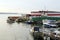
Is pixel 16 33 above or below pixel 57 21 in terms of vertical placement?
below

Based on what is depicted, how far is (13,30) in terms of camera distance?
224 cm

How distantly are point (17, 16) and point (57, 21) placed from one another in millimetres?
546

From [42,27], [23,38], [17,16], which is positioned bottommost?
[23,38]

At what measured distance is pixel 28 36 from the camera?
2.13m

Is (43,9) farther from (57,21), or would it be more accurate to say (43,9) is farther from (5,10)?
(5,10)

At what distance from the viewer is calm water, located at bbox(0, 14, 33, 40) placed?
2.15m

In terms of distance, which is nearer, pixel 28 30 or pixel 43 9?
pixel 28 30

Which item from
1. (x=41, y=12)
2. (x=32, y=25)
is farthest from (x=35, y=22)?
(x=41, y=12)

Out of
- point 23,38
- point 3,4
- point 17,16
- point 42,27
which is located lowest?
point 23,38

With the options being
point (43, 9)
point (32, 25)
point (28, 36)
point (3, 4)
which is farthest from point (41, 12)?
point (3, 4)

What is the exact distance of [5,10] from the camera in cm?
226

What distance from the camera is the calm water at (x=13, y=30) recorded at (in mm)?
2152

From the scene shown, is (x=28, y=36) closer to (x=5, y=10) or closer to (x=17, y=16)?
(x=17, y=16)

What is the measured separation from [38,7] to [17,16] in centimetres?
35
